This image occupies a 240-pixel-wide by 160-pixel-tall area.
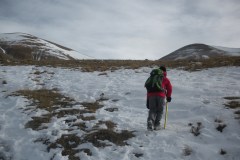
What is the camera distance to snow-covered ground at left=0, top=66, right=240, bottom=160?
9.65 meters

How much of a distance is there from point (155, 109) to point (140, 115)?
2190mm

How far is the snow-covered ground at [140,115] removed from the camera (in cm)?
965

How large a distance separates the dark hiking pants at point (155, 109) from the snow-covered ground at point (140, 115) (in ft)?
1.73

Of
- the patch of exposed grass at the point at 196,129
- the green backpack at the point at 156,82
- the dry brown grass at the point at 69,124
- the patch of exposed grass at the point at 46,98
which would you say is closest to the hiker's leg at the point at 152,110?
the green backpack at the point at 156,82

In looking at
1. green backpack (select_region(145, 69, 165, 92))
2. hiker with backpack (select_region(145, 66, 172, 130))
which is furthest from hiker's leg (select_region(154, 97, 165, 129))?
green backpack (select_region(145, 69, 165, 92))

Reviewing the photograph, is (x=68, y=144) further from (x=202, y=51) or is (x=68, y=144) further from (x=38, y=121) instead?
(x=202, y=51)

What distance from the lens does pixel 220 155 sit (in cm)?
899

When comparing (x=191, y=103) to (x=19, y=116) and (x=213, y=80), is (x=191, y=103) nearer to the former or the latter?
Result: (x=213, y=80)

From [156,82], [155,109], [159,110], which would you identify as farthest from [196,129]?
[156,82]

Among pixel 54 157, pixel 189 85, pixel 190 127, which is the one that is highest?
pixel 189 85

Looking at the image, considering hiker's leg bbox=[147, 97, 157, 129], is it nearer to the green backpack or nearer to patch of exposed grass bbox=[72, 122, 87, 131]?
the green backpack

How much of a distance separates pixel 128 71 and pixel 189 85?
25.1 ft

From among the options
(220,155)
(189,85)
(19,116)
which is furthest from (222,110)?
(19,116)

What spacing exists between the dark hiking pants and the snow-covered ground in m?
0.53
